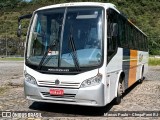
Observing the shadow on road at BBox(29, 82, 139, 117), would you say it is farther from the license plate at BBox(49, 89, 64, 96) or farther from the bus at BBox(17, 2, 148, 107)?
the license plate at BBox(49, 89, 64, 96)

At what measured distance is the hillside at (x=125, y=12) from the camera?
64.0 m

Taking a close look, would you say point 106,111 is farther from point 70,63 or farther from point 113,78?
point 70,63

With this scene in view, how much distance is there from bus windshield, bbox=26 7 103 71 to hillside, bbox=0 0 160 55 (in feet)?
164

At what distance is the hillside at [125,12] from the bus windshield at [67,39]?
50.0 metres

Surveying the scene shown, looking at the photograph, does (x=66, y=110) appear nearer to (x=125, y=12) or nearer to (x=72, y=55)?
(x=72, y=55)

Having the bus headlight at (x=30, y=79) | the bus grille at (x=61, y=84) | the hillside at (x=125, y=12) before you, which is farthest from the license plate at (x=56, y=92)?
the hillside at (x=125, y=12)

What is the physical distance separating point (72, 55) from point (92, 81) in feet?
2.71

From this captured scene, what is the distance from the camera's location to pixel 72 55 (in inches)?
326

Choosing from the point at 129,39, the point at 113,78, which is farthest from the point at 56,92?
the point at 129,39

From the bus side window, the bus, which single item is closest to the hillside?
the bus side window

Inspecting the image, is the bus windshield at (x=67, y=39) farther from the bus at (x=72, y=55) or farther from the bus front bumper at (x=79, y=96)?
the bus front bumper at (x=79, y=96)

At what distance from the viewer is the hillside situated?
64.0 meters

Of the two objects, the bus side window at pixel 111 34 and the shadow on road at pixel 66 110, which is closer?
the bus side window at pixel 111 34

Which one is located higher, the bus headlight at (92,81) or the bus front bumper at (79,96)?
the bus headlight at (92,81)
